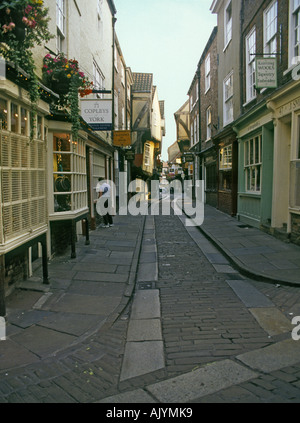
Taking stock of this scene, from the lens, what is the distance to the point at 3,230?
438 centimetres

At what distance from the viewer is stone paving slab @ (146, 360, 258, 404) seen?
2840 millimetres

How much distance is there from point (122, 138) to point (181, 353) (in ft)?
42.7

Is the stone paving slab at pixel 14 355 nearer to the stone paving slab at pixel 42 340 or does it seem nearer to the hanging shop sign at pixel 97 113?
the stone paving slab at pixel 42 340

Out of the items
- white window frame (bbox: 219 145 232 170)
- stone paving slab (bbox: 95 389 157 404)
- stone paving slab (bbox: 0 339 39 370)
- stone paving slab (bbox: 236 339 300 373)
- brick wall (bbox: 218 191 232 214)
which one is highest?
white window frame (bbox: 219 145 232 170)

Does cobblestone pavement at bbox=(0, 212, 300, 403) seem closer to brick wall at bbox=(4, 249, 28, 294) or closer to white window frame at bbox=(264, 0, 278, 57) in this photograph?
brick wall at bbox=(4, 249, 28, 294)

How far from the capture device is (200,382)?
9.90 feet

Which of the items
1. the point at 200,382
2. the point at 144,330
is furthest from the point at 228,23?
the point at 200,382

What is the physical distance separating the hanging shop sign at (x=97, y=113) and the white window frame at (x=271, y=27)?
480 centimetres

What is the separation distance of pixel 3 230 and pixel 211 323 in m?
2.96

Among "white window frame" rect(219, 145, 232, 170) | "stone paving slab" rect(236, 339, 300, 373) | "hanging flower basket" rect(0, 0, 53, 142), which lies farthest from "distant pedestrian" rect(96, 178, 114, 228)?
"stone paving slab" rect(236, 339, 300, 373)

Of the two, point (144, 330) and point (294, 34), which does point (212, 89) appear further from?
point (144, 330)

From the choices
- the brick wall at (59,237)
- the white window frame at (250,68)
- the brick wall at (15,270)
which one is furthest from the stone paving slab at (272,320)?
the white window frame at (250,68)

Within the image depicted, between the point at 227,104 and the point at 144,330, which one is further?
the point at 227,104

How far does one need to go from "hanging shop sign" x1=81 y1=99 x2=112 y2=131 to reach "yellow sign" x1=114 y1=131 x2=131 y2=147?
17.4ft
